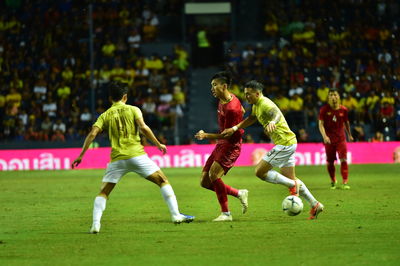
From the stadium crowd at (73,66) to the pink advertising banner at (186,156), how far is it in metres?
1.26

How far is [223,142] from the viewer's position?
13109 millimetres

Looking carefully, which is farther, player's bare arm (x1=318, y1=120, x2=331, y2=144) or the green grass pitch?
player's bare arm (x1=318, y1=120, x2=331, y2=144)

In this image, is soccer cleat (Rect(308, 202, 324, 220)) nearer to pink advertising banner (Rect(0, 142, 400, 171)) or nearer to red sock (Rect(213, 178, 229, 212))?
red sock (Rect(213, 178, 229, 212))

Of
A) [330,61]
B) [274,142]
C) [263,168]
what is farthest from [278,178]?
[330,61]

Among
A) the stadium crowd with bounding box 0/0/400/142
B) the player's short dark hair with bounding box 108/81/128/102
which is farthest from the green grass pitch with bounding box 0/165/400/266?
the stadium crowd with bounding box 0/0/400/142

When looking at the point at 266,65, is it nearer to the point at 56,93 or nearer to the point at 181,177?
the point at 56,93

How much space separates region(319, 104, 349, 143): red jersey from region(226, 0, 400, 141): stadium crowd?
11.3m

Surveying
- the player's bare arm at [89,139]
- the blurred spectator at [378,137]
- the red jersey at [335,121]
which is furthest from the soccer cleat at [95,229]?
the blurred spectator at [378,137]

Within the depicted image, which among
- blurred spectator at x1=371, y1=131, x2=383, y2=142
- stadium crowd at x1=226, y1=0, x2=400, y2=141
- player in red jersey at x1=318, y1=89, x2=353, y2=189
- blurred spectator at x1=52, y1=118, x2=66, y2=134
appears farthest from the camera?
blurred spectator at x1=52, y1=118, x2=66, y2=134

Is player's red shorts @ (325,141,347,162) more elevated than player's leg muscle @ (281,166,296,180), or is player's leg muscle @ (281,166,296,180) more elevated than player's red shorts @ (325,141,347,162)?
player's leg muscle @ (281,166,296,180)

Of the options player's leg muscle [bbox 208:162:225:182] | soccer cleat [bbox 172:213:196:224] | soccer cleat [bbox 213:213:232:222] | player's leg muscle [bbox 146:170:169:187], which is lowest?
soccer cleat [bbox 213:213:232:222]

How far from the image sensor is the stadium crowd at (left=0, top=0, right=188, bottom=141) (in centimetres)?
3372

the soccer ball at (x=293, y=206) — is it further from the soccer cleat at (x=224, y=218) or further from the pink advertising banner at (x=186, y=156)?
the pink advertising banner at (x=186, y=156)

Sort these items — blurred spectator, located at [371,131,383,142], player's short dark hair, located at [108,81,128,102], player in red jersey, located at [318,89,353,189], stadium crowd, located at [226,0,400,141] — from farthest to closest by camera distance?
stadium crowd, located at [226,0,400,141], blurred spectator, located at [371,131,383,142], player in red jersey, located at [318,89,353,189], player's short dark hair, located at [108,81,128,102]
